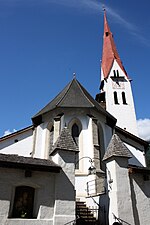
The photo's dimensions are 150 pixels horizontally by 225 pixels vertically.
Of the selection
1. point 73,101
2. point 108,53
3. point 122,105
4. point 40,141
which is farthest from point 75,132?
point 108,53

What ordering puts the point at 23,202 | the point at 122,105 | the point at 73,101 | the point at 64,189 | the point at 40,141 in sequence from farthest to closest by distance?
the point at 122,105 < the point at 40,141 < the point at 73,101 < the point at 64,189 < the point at 23,202

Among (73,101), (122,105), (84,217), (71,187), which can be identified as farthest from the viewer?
(122,105)

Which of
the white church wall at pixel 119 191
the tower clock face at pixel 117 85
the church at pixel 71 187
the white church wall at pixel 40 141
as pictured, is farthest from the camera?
the tower clock face at pixel 117 85

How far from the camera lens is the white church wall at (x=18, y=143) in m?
19.6

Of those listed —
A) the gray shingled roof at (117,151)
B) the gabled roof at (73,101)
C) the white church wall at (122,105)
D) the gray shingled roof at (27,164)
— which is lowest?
the gray shingled roof at (27,164)

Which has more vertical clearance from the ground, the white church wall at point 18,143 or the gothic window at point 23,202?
the white church wall at point 18,143

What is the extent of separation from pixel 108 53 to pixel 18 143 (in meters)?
23.9

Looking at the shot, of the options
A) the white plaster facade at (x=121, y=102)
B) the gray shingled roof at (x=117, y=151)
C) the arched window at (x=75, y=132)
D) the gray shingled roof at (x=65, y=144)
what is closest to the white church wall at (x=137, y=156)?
the white plaster facade at (x=121, y=102)

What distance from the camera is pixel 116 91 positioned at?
31.8 metres

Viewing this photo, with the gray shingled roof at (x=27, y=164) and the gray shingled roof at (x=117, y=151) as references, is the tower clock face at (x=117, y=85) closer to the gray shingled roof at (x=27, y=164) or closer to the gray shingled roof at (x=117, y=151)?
the gray shingled roof at (x=117, y=151)

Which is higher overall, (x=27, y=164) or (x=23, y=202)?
(x=27, y=164)

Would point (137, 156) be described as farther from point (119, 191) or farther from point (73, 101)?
point (119, 191)

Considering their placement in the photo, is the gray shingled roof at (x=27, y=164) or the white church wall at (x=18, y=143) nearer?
the gray shingled roof at (x=27, y=164)

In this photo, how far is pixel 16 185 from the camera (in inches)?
267
